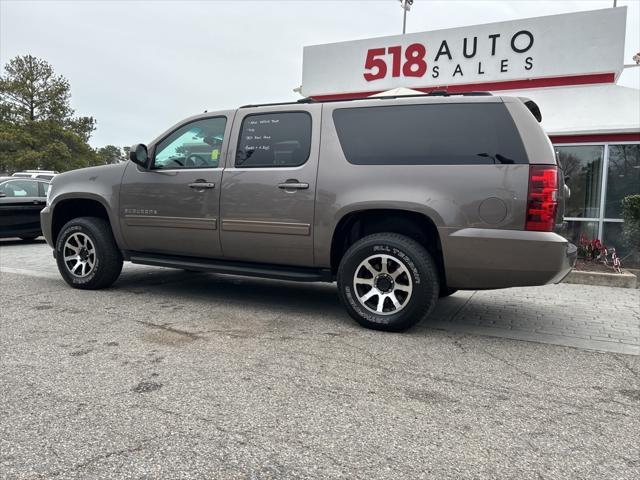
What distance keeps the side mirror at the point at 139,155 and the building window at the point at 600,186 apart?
766 centimetres

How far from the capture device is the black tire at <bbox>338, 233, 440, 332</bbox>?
13.4 ft

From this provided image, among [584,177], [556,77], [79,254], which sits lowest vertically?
[79,254]

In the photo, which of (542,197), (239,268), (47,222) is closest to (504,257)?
(542,197)

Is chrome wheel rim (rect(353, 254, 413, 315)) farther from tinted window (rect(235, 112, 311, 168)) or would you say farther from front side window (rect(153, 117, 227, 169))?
front side window (rect(153, 117, 227, 169))

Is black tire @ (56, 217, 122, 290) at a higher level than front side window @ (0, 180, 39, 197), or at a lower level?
lower

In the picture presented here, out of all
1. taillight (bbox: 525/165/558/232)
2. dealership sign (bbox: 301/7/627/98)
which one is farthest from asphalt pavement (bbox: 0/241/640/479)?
dealership sign (bbox: 301/7/627/98)

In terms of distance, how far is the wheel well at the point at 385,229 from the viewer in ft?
14.1

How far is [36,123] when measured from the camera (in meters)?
39.8

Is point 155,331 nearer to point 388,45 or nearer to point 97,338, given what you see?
point 97,338

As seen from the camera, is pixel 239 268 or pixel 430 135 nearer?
pixel 430 135

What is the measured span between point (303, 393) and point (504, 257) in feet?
6.41

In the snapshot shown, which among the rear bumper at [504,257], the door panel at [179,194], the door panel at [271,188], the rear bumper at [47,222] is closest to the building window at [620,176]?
the rear bumper at [504,257]

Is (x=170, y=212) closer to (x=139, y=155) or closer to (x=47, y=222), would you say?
(x=139, y=155)

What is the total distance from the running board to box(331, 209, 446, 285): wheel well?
200mm
